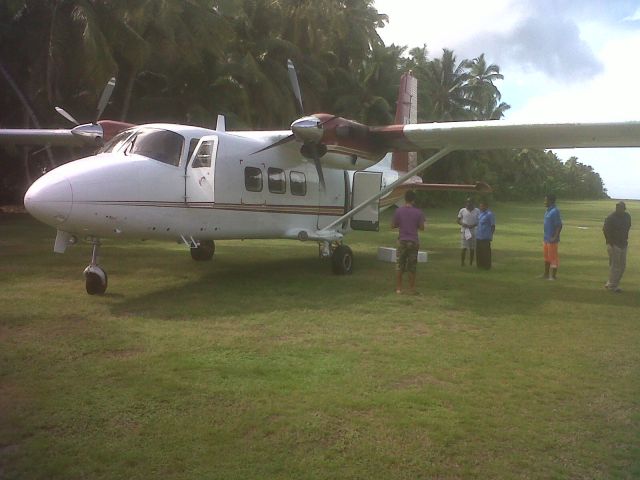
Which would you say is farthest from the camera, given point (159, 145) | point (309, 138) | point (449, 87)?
point (449, 87)

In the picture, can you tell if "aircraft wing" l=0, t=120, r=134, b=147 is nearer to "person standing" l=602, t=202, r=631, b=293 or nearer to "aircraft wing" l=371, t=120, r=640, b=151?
"aircraft wing" l=371, t=120, r=640, b=151

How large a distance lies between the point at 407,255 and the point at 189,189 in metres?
3.73

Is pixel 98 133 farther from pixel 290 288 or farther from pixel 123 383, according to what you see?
pixel 123 383

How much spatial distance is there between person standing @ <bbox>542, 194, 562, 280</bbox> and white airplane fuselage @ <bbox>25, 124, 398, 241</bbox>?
3.73 m

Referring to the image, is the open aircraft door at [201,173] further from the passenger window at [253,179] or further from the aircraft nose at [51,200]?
the aircraft nose at [51,200]

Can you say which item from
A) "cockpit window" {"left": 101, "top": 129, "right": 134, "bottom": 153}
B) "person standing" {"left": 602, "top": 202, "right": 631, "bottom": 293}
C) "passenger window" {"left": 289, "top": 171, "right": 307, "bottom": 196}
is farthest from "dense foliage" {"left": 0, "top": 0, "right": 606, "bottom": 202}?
"person standing" {"left": 602, "top": 202, "right": 631, "bottom": 293}

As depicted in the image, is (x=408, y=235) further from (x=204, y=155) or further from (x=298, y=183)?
(x=204, y=155)

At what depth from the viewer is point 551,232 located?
1119cm

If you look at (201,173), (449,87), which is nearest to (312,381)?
(201,173)

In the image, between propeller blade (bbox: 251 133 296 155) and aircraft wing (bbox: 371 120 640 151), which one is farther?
propeller blade (bbox: 251 133 296 155)

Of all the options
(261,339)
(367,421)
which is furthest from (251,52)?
(367,421)

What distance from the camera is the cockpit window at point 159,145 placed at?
8.91 meters

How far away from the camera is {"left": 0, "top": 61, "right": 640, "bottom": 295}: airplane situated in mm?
8016

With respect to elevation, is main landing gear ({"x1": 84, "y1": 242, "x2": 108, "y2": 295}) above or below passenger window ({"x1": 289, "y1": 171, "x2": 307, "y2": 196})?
below
